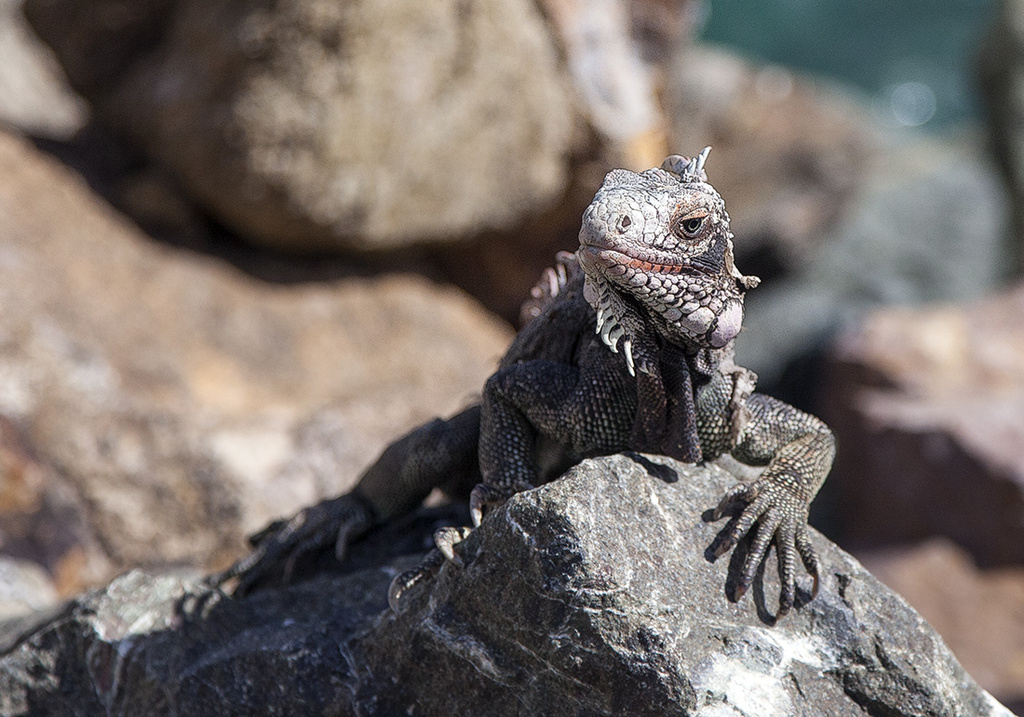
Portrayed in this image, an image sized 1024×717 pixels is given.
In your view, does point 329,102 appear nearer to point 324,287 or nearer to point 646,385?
point 324,287

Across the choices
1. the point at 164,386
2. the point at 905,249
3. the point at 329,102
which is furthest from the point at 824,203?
the point at 164,386

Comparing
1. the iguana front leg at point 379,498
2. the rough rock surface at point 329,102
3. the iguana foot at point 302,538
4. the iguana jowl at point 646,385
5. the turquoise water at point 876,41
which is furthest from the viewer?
the turquoise water at point 876,41

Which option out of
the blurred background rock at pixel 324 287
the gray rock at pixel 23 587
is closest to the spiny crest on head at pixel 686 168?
the blurred background rock at pixel 324 287

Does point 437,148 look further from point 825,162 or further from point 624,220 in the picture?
point 825,162

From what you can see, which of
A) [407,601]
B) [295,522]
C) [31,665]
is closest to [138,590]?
[31,665]

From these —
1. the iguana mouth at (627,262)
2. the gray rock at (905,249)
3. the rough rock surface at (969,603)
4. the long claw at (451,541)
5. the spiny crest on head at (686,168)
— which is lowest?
the long claw at (451,541)

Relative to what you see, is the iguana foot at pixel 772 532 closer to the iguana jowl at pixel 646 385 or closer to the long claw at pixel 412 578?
the iguana jowl at pixel 646 385

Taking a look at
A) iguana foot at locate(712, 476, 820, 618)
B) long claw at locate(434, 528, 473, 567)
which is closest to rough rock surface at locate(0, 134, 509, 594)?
long claw at locate(434, 528, 473, 567)

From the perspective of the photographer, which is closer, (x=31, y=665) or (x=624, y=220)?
(x=624, y=220)

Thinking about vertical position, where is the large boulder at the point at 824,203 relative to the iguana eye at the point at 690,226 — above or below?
above
